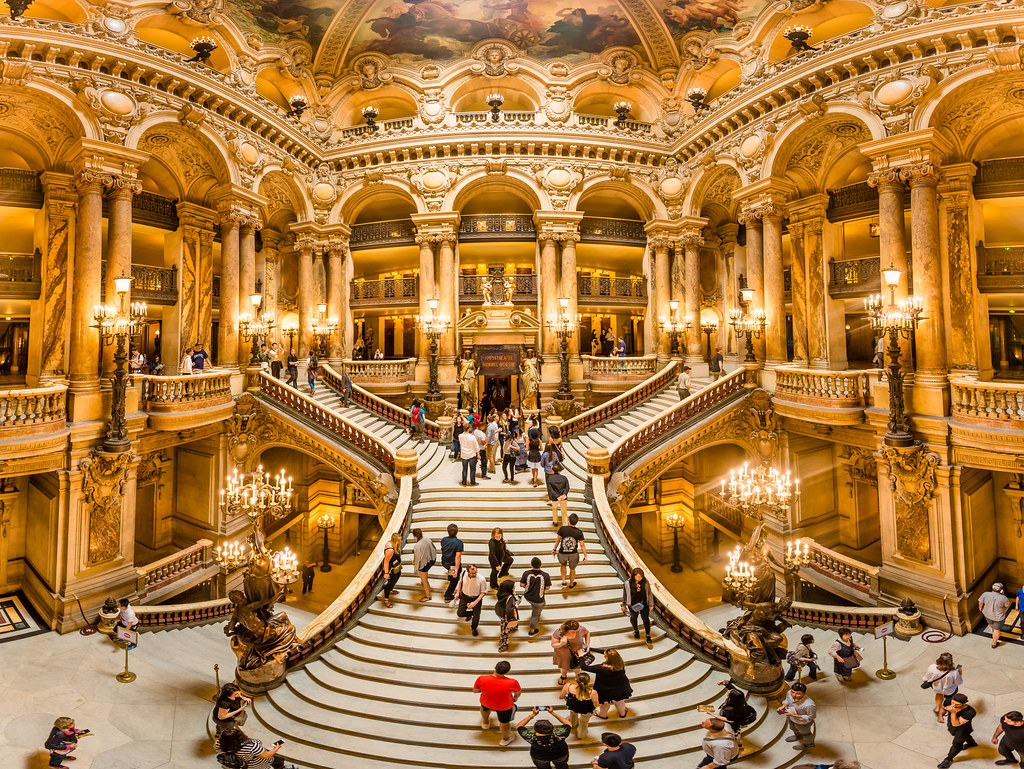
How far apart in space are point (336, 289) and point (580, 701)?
19220mm

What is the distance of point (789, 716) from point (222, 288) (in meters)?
18.3

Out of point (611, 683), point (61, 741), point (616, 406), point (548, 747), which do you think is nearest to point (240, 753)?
point (61, 741)

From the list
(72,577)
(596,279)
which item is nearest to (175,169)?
(72,577)

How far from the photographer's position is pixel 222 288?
55.8ft

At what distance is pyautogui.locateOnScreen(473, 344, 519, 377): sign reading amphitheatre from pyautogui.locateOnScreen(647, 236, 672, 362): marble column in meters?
6.35

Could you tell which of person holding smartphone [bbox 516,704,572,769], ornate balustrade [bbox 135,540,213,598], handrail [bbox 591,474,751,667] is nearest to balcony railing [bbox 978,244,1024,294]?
handrail [bbox 591,474,751,667]

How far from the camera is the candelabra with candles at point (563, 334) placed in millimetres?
19453

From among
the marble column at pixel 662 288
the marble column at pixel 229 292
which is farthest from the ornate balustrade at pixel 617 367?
the marble column at pixel 229 292

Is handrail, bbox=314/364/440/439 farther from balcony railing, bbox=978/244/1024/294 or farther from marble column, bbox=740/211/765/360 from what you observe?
balcony railing, bbox=978/244/1024/294

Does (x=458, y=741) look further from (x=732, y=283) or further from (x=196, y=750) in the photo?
(x=732, y=283)

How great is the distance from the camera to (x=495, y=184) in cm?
2230

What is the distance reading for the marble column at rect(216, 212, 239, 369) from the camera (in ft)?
55.2

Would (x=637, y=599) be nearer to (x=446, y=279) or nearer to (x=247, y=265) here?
(x=446, y=279)

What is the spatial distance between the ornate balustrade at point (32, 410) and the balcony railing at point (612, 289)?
57.7ft
